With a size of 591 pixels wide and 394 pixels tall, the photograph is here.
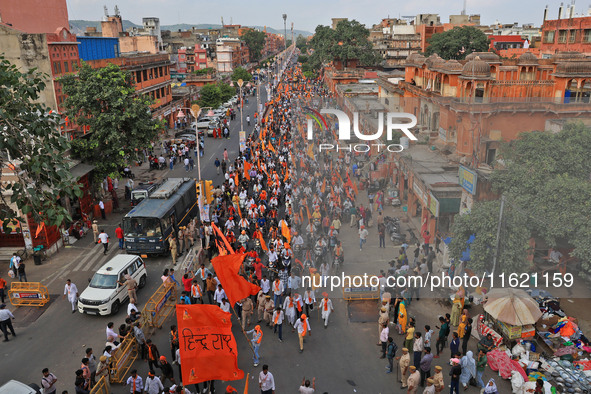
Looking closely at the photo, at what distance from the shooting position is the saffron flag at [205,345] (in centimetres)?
966

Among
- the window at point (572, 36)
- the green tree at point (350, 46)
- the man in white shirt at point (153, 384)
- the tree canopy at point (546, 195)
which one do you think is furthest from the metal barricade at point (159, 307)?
the green tree at point (350, 46)

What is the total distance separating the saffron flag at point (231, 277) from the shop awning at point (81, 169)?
44.4 ft

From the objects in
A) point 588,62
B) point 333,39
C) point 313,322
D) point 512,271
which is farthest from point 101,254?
point 333,39

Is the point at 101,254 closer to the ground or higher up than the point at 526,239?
closer to the ground

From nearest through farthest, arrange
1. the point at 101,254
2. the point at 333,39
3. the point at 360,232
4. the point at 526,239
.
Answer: the point at 526,239
the point at 360,232
the point at 101,254
the point at 333,39

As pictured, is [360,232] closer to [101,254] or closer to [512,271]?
[512,271]

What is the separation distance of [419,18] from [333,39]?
154 feet

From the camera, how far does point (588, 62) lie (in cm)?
1983

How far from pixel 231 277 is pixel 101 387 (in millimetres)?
4140

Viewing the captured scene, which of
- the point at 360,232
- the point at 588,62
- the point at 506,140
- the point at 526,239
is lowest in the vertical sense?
the point at 360,232

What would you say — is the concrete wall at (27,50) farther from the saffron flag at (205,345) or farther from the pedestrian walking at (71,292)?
the saffron flag at (205,345)

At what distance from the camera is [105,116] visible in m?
23.8

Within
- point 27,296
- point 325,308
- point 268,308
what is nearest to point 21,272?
point 27,296

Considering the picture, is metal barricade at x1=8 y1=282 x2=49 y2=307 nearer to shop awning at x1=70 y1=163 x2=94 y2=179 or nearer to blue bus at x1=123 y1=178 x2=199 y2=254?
blue bus at x1=123 y1=178 x2=199 y2=254
